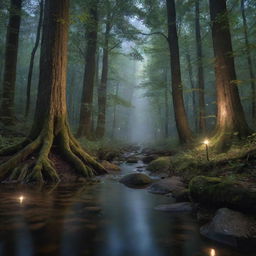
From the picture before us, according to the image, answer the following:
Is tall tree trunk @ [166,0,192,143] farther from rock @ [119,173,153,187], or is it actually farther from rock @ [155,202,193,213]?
rock @ [155,202,193,213]

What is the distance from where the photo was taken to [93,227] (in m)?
3.59

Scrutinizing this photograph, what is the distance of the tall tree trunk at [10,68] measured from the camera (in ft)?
39.7

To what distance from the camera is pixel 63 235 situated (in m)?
3.25

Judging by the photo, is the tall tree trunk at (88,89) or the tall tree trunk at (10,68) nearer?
the tall tree trunk at (10,68)

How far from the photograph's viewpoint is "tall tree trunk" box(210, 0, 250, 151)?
824cm

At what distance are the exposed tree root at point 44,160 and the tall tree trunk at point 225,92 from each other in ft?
15.1

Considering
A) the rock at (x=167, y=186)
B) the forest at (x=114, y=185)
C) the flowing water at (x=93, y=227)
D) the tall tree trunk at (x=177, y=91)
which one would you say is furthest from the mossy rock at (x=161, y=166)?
the flowing water at (x=93, y=227)

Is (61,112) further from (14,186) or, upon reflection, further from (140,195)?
(140,195)

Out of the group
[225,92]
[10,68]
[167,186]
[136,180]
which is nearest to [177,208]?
[167,186]

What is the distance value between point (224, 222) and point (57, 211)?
2.80m

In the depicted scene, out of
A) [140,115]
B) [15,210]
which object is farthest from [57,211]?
[140,115]

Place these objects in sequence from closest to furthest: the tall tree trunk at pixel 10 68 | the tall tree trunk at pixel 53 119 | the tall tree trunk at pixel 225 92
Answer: the tall tree trunk at pixel 53 119 → the tall tree trunk at pixel 225 92 → the tall tree trunk at pixel 10 68

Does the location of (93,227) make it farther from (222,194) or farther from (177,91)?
(177,91)

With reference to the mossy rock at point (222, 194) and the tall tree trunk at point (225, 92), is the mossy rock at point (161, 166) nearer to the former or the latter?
the tall tree trunk at point (225, 92)
